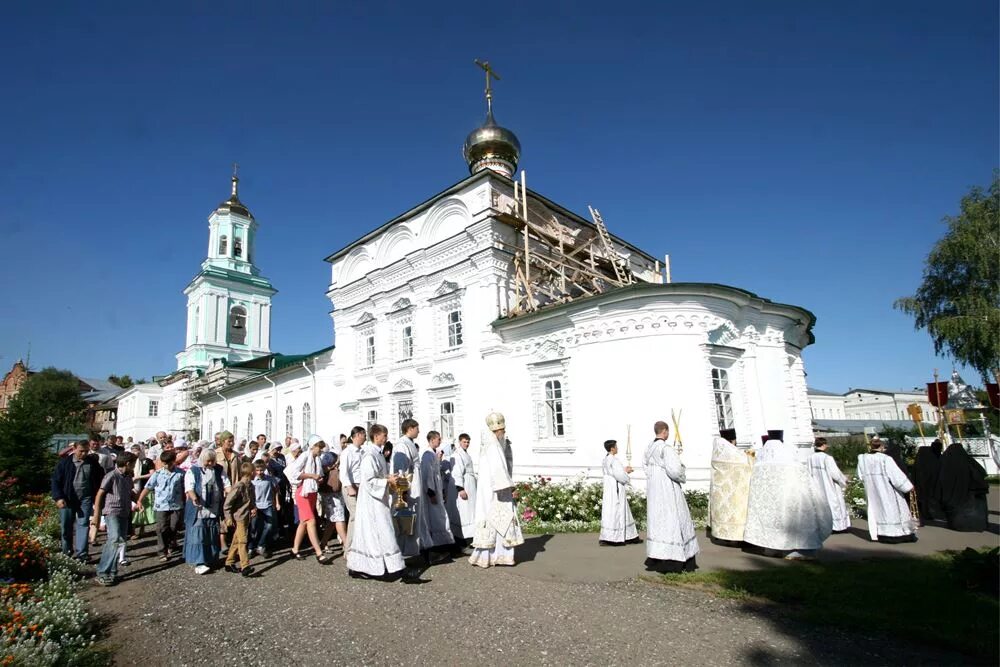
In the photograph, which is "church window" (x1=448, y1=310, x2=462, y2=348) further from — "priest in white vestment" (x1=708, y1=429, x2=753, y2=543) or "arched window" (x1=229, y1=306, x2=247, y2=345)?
"arched window" (x1=229, y1=306, x2=247, y2=345)

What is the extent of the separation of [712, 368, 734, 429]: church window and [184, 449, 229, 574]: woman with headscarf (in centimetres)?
1040

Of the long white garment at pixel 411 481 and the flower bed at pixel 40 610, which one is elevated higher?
the long white garment at pixel 411 481

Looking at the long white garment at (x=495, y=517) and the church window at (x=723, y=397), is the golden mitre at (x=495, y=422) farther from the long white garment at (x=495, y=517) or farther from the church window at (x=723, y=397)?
the church window at (x=723, y=397)

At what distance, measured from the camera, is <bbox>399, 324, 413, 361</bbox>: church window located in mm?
18172

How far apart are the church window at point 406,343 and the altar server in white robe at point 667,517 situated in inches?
486

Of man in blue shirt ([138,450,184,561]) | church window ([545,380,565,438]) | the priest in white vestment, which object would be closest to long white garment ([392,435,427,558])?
man in blue shirt ([138,450,184,561])

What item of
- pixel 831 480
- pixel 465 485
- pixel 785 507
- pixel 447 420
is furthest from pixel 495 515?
pixel 447 420

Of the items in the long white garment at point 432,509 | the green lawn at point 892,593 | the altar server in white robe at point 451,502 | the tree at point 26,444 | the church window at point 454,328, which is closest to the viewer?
the green lawn at point 892,593

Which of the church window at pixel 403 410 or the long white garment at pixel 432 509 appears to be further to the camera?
the church window at pixel 403 410

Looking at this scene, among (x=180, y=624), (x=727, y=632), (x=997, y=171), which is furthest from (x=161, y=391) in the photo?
(x=997, y=171)

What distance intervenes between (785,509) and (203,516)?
795 centimetres

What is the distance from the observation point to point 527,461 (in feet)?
46.3

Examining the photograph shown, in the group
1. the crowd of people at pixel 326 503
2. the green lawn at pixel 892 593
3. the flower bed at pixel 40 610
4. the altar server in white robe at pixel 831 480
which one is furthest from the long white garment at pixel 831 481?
the flower bed at pixel 40 610

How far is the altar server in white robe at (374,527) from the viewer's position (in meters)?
6.45
